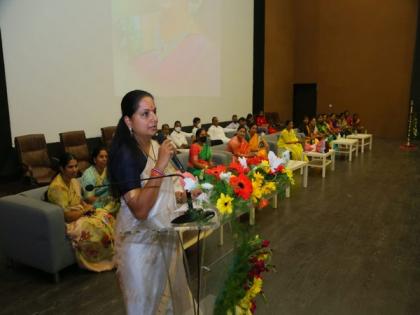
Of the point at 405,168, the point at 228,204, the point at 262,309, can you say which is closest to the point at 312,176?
the point at 405,168

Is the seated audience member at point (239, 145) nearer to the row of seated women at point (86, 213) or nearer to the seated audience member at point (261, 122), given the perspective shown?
the row of seated women at point (86, 213)

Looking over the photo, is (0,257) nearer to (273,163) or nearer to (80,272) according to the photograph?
(80,272)

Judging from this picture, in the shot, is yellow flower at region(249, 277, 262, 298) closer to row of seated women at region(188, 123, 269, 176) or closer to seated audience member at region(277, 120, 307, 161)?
row of seated women at region(188, 123, 269, 176)

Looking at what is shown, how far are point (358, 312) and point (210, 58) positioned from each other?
7.04 metres

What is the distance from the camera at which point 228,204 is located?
1.18 meters

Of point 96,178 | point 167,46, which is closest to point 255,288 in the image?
point 96,178

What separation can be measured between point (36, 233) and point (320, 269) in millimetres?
2135

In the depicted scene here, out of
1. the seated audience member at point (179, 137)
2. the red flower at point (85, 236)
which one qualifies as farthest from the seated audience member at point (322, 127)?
the red flower at point (85, 236)

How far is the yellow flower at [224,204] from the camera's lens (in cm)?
117

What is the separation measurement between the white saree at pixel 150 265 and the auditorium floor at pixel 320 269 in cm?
12

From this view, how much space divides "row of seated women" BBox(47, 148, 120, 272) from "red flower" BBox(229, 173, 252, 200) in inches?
66.0

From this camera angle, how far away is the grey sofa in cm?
262

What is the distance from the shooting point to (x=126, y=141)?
1265mm

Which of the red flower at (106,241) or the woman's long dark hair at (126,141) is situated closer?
the woman's long dark hair at (126,141)
